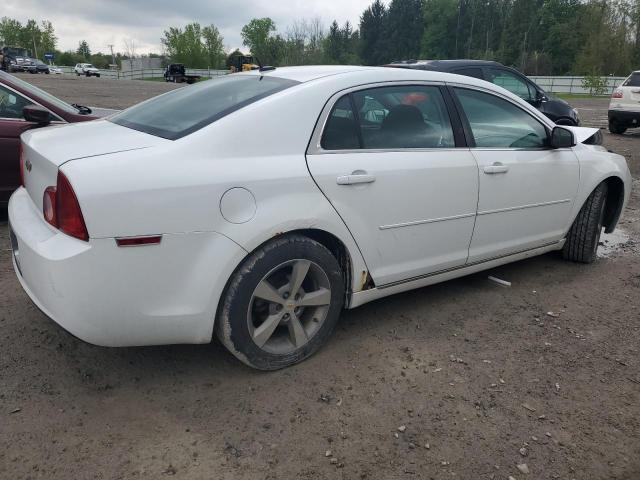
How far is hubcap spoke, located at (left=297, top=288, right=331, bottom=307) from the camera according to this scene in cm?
286

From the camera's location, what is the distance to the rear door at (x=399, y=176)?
9.44 feet

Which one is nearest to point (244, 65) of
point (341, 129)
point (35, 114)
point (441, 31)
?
point (35, 114)

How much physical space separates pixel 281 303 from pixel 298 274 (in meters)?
0.17

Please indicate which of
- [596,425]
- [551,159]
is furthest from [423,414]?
[551,159]

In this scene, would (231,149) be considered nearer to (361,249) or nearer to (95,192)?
(95,192)

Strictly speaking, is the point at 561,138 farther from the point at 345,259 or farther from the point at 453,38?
the point at 453,38

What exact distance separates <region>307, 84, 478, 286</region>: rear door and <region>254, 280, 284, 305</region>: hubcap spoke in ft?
1.76

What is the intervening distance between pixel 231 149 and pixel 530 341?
214 centimetres

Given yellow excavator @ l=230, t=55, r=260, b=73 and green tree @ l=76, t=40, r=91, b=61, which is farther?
green tree @ l=76, t=40, r=91, b=61

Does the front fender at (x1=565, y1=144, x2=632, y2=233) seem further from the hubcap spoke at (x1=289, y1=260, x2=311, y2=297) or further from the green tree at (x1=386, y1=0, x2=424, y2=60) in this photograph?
the green tree at (x1=386, y1=0, x2=424, y2=60)

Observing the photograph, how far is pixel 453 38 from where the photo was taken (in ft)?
302

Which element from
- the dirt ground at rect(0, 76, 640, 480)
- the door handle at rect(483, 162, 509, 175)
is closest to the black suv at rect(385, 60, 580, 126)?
the door handle at rect(483, 162, 509, 175)

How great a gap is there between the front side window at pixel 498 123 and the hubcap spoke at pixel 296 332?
1705 mm

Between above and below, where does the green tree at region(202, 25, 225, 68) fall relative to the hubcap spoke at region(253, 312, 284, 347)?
above
